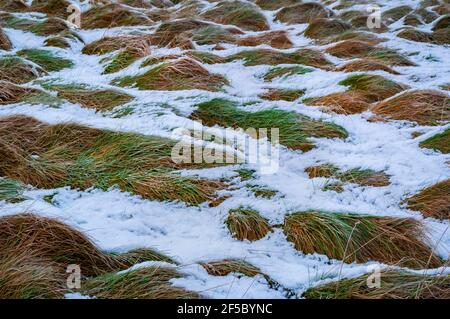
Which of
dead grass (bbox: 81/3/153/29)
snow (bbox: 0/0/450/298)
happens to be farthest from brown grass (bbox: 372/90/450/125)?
dead grass (bbox: 81/3/153/29)

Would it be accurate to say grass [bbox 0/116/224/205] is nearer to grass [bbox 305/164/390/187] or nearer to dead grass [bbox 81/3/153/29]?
grass [bbox 305/164/390/187]

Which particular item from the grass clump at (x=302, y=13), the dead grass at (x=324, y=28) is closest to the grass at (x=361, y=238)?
the dead grass at (x=324, y=28)

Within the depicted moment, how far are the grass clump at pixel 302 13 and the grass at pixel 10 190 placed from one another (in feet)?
23.2

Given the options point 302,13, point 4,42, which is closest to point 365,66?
point 302,13

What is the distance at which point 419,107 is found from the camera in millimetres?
5207

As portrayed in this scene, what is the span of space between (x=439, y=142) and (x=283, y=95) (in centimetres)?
198

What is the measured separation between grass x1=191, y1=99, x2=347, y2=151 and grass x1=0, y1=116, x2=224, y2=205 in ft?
3.01

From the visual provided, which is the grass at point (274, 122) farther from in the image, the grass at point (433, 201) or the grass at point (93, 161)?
the grass at point (433, 201)

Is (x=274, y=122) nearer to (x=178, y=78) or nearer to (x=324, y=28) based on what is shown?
(x=178, y=78)

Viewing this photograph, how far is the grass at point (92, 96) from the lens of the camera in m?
5.12

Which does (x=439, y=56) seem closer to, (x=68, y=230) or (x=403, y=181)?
(x=403, y=181)

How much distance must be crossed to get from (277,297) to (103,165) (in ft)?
6.54

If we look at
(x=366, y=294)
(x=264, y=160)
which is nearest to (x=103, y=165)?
(x=264, y=160)

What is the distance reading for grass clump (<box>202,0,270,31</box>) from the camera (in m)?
8.81
